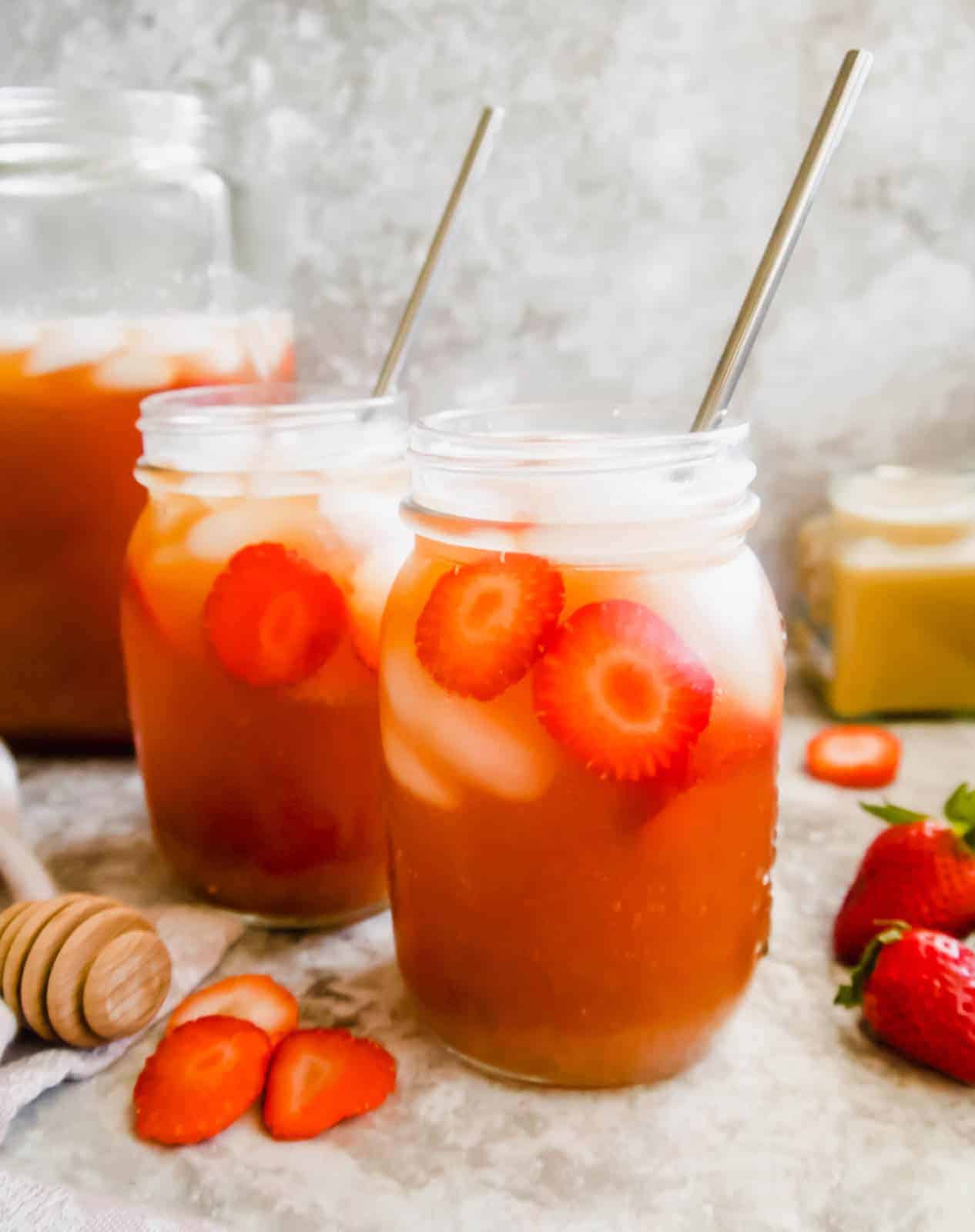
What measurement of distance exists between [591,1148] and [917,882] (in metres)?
0.26

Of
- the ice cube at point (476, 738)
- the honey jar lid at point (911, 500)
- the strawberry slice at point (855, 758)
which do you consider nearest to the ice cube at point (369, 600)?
the ice cube at point (476, 738)

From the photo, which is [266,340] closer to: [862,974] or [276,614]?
[276,614]

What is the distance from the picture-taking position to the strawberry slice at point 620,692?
533 mm

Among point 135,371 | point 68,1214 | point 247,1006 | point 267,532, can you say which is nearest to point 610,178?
point 135,371

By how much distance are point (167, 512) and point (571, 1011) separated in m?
0.39

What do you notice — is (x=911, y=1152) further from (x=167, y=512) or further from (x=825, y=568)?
(x=825, y=568)

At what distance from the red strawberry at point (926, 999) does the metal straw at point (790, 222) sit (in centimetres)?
29

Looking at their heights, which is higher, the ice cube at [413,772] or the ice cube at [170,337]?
the ice cube at [170,337]

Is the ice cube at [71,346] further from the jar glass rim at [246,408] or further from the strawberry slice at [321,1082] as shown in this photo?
the strawberry slice at [321,1082]

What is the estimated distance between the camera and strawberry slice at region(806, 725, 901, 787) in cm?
96

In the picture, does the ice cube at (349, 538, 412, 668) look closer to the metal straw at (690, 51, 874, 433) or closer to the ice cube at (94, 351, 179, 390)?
the metal straw at (690, 51, 874, 433)

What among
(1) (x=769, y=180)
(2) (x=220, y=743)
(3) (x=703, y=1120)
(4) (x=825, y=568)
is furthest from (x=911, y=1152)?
(1) (x=769, y=180)

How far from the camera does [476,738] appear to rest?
0.56 metres

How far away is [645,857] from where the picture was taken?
1.83 feet
